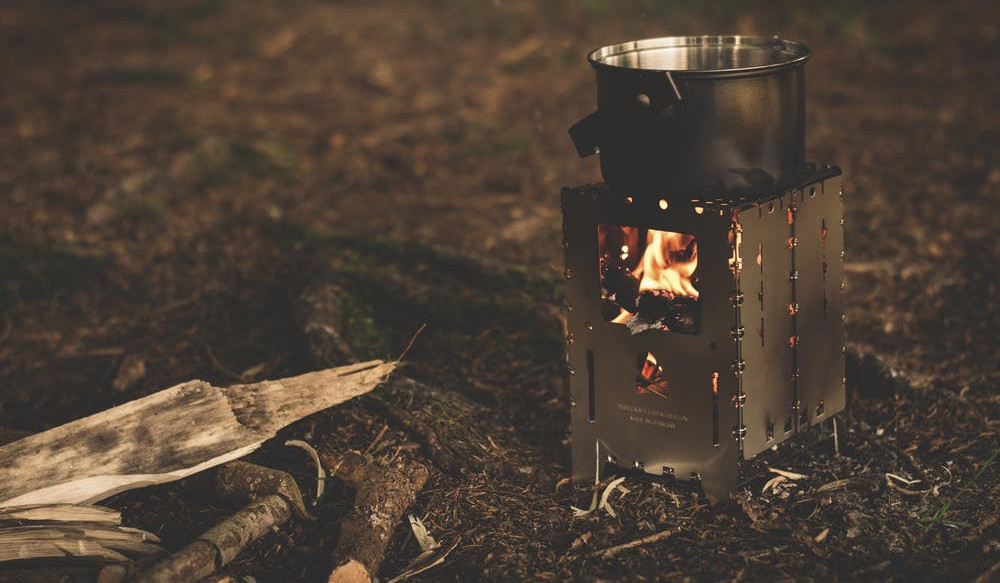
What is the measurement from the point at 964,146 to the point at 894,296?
270 cm

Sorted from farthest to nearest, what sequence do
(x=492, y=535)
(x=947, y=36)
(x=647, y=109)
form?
(x=947, y=36) < (x=492, y=535) < (x=647, y=109)

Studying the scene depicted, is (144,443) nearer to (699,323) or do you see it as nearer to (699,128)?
(699,323)

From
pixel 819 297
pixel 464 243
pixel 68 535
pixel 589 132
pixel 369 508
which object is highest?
pixel 589 132

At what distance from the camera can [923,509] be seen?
12.8ft

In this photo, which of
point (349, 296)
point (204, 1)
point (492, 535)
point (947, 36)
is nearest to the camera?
point (492, 535)

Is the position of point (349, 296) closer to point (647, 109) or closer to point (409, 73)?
point (647, 109)

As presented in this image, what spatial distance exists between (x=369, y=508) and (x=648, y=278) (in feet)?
4.28

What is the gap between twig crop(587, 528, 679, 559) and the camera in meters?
3.71

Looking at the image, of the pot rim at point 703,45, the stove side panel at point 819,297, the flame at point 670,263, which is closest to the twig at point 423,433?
the flame at point 670,263

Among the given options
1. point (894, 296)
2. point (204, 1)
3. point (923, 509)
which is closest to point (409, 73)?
point (204, 1)

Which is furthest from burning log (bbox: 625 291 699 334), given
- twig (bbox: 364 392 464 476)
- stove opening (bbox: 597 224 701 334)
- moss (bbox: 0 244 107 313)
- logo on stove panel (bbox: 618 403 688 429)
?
moss (bbox: 0 244 107 313)

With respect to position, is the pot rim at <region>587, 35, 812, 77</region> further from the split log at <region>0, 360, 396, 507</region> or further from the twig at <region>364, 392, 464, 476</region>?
the split log at <region>0, 360, 396, 507</region>

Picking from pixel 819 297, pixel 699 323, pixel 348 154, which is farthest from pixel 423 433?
pixel 348 154

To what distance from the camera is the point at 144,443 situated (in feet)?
12.5
